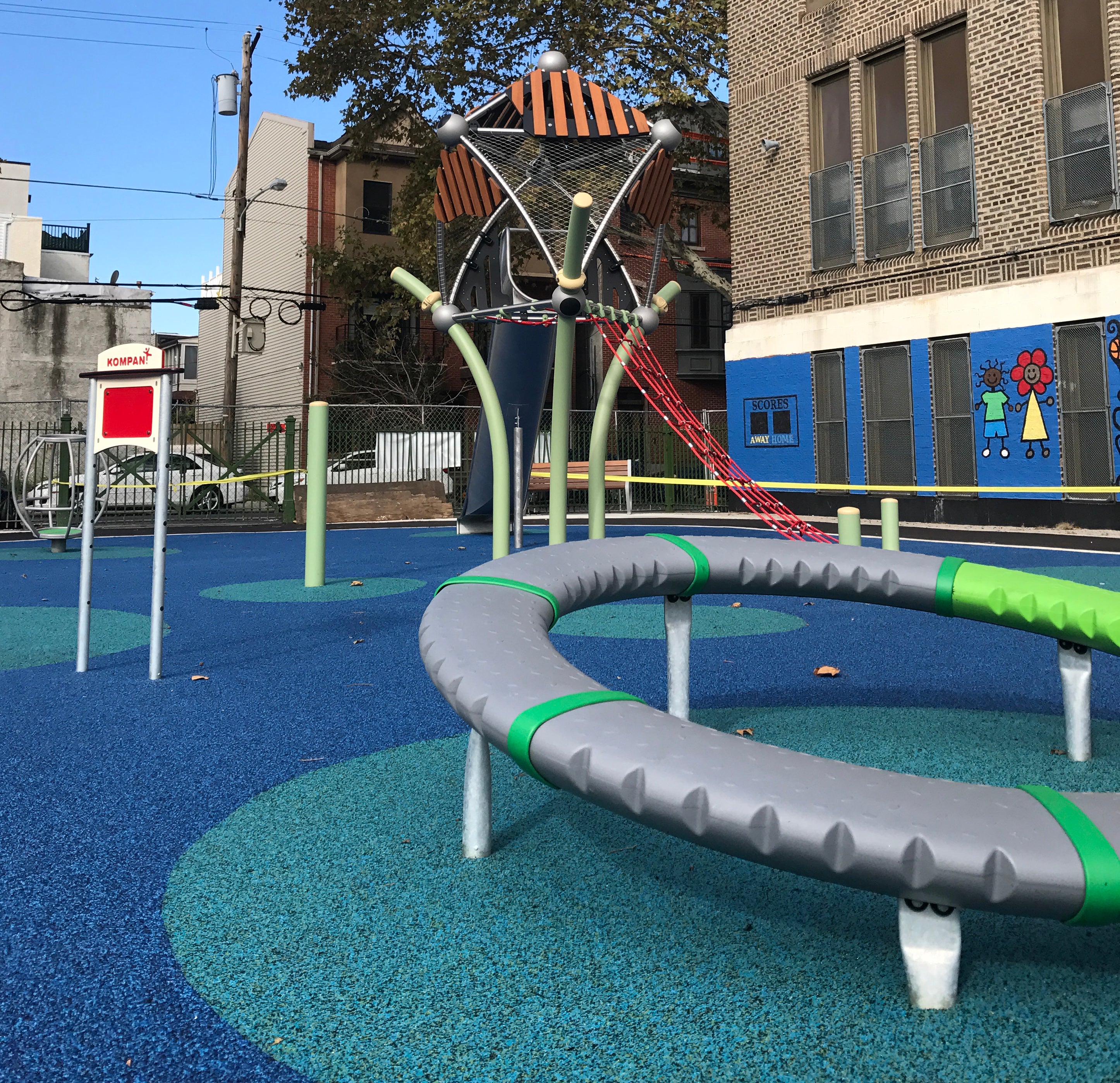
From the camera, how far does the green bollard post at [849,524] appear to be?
6.55 meters

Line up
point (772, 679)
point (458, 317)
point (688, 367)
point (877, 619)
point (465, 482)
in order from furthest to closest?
point (688, 367) < point (465, 482) < point (458, 317) < point (877, 619) < point (772, 679)

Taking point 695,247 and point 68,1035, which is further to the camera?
point 695,247

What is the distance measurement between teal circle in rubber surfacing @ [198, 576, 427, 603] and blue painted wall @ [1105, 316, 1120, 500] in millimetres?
10474

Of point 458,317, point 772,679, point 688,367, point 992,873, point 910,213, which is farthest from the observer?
point 688,367

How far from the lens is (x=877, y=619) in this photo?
6.84 metres

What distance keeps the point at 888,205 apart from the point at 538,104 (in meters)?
10.3

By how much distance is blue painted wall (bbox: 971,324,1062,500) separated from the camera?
14.7m

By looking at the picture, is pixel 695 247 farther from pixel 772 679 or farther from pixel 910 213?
pixel 772 679

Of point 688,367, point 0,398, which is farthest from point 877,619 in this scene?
point 0,398

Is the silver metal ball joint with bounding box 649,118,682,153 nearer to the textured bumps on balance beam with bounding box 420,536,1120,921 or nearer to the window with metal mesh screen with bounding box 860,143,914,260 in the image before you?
the textured bumps on balance beam with bounding box 420,536,1120,921

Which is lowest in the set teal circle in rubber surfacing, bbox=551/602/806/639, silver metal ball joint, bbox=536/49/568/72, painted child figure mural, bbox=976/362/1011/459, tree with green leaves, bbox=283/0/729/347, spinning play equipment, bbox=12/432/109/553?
teal circle in rubber surfacing, bbox=551/602/806/639

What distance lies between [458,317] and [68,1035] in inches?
288

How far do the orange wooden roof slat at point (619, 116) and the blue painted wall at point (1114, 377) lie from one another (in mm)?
8902

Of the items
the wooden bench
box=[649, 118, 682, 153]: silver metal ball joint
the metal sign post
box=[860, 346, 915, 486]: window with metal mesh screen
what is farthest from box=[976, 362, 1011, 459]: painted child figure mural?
the metal sign post
